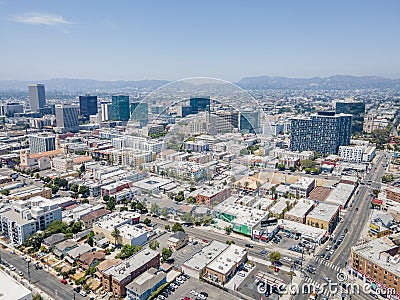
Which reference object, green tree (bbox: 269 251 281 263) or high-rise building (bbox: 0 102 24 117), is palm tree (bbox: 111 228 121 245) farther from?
high-rise building (bbox: 0 102 24 117)

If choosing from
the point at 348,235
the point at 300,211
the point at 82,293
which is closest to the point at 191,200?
the point at 300,211

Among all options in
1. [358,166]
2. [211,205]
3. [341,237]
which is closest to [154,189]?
[211,205]

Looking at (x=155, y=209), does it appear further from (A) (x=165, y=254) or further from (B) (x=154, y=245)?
(A) (x=165, y=254)

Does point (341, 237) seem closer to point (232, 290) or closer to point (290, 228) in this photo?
point (290, 228)

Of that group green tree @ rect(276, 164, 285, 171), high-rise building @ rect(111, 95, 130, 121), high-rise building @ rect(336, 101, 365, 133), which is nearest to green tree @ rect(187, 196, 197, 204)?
green tree @ rect(276, 164, 285, 171)

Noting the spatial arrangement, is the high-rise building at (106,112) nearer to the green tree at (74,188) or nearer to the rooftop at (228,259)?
the green tree at (74,188)

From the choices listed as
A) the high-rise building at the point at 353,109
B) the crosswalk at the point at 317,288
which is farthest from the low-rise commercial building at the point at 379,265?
the high-rise building at the point at 353,109
